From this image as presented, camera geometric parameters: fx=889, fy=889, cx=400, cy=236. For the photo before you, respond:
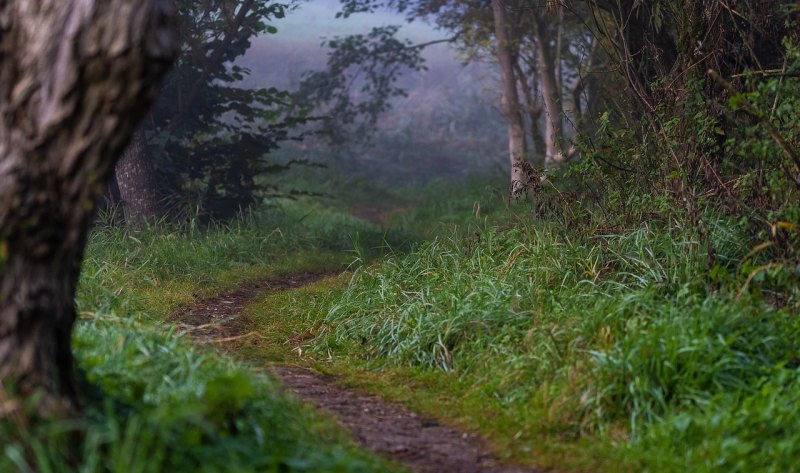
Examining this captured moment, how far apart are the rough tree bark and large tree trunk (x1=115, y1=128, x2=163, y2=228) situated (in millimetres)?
6882

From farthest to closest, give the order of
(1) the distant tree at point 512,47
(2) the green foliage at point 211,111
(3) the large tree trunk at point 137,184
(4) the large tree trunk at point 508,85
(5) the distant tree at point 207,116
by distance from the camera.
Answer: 1. (1) the distant tree at point 512,47
2. (4) the large tree trunk at point 508,85
3. (2) the green foliage at point 211,111
4. (5) the distant tree at point 207,116
5. (3) the large tree trunk at point 137,184

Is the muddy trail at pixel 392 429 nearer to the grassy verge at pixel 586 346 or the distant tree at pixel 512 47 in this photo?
the grassy verge at pixel 586 346

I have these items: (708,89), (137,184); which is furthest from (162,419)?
(137,184)

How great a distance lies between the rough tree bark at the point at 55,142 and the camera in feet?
9.08

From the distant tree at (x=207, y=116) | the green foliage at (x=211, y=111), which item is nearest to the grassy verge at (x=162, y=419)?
the distant tree at (x=207, y=116)

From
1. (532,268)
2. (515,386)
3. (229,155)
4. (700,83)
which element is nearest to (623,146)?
(700,83)

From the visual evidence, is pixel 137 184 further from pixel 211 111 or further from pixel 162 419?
pixel 162 419

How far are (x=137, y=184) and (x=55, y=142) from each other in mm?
7044

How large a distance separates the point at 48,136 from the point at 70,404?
0.86 m

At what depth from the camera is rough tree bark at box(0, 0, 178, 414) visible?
2768 mm

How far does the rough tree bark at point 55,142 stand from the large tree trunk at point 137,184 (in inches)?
271

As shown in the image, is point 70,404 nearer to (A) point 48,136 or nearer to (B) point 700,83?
(A) point 48,136

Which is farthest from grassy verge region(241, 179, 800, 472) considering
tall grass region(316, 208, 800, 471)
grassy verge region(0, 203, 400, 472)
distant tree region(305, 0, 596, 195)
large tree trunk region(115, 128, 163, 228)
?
distant tree region(305, 0, 596, 195)

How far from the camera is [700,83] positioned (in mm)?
6051
